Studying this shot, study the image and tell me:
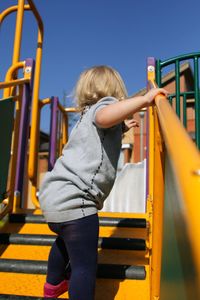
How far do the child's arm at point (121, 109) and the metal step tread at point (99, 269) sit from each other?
65cm

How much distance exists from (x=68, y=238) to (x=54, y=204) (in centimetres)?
14

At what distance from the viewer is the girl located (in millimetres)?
1282

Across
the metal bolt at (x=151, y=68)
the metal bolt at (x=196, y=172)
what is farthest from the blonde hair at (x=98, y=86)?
the metal bolt at (x=196, y=172)

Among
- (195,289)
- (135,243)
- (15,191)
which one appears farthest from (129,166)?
(195,289)

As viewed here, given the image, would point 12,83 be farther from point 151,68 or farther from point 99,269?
point 99,269

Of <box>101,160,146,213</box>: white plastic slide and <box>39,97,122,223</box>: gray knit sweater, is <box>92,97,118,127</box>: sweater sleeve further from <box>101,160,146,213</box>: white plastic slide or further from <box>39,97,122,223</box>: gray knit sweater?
<box>101,160,146,213</box>: white plastic slide

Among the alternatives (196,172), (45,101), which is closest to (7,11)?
(45,101)

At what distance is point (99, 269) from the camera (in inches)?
61.4

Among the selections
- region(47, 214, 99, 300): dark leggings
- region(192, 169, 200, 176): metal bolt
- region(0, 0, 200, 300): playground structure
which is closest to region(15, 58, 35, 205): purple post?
region(0, 0, 200, 300): playground structure

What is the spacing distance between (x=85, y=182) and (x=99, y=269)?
1.52 ft

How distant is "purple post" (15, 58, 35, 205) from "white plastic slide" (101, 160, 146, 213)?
5.35 feet

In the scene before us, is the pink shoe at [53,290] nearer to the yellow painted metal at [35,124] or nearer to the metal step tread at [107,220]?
the metal step tread at [107,220]

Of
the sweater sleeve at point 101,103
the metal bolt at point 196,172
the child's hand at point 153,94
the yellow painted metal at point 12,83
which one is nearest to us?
the metal bolt at point 196,172

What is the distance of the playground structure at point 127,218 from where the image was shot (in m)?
0.49
